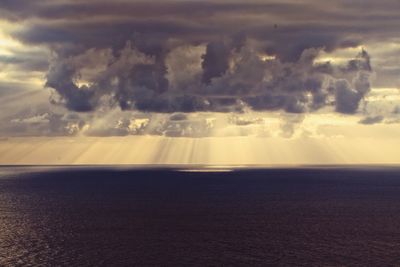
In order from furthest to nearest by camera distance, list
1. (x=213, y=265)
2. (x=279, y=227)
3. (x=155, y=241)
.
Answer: (x=279, y=227) → (x=155, y=241) → (x=213, y=265)

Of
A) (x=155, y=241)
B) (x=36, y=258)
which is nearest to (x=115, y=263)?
(x=36, y=258)

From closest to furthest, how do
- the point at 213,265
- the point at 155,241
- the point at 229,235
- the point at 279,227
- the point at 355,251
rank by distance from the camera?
the point at 213,265, the point at 355,251, the point at 155,241, the point at 229,235, the point at 279,227

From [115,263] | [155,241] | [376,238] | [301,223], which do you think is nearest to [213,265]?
[115,263]

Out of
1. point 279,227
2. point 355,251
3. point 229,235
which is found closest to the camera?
point 355,251

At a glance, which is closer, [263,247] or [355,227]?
[263,247]

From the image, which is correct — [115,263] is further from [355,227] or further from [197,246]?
[355,227]

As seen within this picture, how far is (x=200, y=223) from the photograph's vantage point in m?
166

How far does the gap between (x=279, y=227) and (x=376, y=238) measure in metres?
29.5

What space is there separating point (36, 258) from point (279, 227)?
71758 millimetres

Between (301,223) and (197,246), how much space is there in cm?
5048

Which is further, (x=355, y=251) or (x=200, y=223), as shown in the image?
(x=200, y=223)

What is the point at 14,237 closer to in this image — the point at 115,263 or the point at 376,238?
the point at 115,263

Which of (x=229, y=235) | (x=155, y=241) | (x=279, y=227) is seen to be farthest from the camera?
(x=279, y=227)

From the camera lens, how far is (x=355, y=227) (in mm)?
159125
